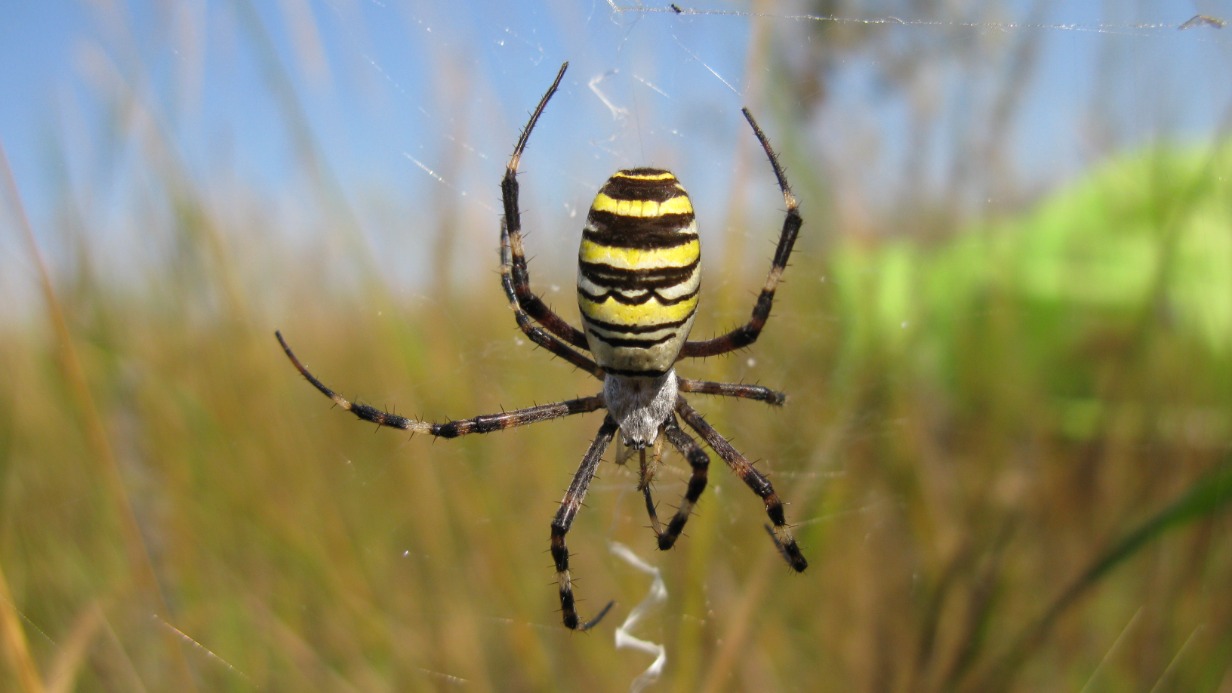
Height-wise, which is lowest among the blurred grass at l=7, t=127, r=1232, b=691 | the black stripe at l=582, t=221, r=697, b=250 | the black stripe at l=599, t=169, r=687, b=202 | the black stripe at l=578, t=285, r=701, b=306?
the blurred grass at l=7, t=127, r=1232, b=691

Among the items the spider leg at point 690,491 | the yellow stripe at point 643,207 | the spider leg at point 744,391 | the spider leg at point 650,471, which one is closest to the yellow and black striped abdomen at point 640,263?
the yellow stripe at point 643,207

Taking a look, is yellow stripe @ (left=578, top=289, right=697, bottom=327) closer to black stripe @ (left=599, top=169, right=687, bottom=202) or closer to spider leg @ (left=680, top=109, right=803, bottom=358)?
black stripe @ (left=599, top=169, right=687, bottom=202)

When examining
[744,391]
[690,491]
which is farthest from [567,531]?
[744,391]

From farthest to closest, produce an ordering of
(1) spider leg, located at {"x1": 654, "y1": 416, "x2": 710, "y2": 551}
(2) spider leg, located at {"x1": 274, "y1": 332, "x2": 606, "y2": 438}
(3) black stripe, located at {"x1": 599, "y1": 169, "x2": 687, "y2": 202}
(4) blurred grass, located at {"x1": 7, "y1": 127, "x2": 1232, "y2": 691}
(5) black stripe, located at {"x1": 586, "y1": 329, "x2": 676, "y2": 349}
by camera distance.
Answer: (2) spider leg, located at {"x1": 274, "y1": 332, "x2": 606, "y2": 438} < (4) blurred grass, located at {"x1": 7, "y1": 127, "x2": 1232, "y2": 691} < (1) spider leg, located at {"x1": 654, "y1": 416, "x2": 710, "y2": 551} < (5) black stripe, located at {"x1": 586, "y1": 329, "x2": 676, "y2": 349} < (3) black stripe, located at {"x1": 599, "y1": 169, "x2": 687, "y2": 202}

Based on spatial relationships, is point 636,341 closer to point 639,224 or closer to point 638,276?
point 638,276

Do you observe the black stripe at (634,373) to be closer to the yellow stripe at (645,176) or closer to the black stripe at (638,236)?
the black stripe at (638,236)

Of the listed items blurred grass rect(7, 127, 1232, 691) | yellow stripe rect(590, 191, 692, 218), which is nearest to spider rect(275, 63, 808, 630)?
yellow stripe rect(590, 191, 692, 218)

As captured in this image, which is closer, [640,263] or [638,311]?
[640,263]

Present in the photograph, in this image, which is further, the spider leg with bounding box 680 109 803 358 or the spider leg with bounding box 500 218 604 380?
the spider leg with bounding box 500 218 604 380
